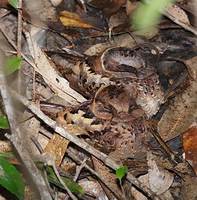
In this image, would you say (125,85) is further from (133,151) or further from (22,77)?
(22,77)

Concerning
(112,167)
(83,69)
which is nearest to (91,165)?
(112,167)

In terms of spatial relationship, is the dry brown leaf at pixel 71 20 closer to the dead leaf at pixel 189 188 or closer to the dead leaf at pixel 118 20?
the dead leaf at pixel 118 20

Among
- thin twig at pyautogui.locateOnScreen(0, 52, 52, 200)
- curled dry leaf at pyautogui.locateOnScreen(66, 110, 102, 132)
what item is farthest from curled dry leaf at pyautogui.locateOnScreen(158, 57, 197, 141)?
thin twig at pyautogui.locateOnScreen(0, 52, 52, 200)

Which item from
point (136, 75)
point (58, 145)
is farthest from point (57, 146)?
point (136, 75)

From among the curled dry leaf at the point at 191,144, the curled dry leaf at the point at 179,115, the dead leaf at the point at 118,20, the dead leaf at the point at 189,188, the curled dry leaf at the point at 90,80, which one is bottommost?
the dead leaf at the point at 189,188

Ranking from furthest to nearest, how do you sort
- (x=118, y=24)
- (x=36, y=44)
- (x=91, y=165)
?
(x=118, y=24), (x=36, y=44), (x=91, y=165)

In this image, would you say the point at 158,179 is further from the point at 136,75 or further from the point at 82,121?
the point at 136,75

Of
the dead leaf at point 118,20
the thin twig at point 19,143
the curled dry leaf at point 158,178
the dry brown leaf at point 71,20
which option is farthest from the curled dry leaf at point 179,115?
the thin twig at point 19,143
